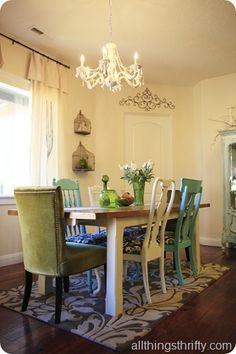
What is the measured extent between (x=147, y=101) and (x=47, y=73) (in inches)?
72.4

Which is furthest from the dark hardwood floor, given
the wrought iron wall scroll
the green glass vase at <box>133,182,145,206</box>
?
the wrought iron wall scroll

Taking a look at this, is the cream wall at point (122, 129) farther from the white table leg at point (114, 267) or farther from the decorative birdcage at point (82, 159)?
the white table leg at point (114, 267)

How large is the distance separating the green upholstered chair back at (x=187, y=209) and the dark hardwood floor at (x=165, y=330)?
0.59 metres

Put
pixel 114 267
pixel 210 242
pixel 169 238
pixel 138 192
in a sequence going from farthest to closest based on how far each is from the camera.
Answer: pixel 210 242
pixel 138 192
pixel 169 238
pixel 114 267

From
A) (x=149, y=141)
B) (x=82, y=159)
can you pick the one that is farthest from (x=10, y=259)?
(x=149, y=141)

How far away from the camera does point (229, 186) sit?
157 inches

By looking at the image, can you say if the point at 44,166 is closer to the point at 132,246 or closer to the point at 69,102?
the point at 69,102

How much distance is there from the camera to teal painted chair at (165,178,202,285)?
2545 millimetres

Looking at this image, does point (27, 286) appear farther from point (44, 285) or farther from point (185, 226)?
point (185, 226)

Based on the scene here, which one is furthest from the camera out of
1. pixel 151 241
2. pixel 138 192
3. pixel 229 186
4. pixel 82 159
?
pixel 82 159

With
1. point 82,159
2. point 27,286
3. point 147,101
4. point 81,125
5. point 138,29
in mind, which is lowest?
point 27,286

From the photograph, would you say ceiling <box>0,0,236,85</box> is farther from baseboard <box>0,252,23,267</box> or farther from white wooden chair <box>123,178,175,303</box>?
baseboard <box>0,252,23,267</box>

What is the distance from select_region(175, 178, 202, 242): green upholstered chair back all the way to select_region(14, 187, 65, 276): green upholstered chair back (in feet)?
Answer: 4.01

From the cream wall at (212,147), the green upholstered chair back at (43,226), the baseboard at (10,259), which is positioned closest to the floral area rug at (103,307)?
the green upholstered chair back at (43,226)
